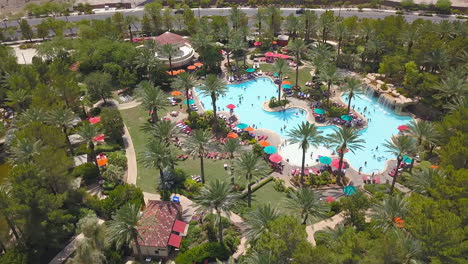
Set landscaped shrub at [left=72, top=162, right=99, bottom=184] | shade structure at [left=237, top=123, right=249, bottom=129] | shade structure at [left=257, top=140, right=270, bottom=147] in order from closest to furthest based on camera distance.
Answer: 1. landscaped shrub at [left=72, top=162, right=99, bottom=184]
2. shade structure at [left=257, top=140, right=270, bottom=147]
3. shade structure at [left=237, top=123, right=249, bottom=129]

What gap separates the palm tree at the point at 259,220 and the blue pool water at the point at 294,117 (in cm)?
2336

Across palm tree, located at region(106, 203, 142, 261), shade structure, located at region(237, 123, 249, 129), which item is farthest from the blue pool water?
palm tree, located at region(106, 203, 142, 261)

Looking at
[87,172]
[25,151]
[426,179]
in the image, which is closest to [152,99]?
[87,172]

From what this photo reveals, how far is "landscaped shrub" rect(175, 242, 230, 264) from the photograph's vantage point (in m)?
42.7

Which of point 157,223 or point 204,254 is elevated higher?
point 157,223

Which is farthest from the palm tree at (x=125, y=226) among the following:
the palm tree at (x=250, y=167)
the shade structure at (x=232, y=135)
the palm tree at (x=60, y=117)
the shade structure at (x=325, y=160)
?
the shade structure at (x=325, y=160)

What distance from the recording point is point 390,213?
4084 cm

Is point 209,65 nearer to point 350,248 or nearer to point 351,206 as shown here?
point 351,206

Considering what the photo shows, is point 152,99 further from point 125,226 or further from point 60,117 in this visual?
point 125,226

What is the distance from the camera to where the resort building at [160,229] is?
44.5 metres

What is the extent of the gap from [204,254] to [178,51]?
64076mm

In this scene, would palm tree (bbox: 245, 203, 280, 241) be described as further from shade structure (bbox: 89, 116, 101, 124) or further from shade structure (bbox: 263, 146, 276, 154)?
shade structure (bbox: 89, 116, 101, 124)

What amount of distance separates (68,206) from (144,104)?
21.7 metres

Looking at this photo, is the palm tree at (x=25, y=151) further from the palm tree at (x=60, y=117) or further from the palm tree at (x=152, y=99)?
the palm tree at (x=152, y=99)
